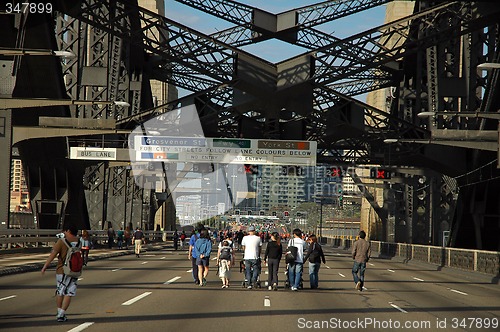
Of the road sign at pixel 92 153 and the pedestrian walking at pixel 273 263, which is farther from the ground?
the road sign at pixel 92 153

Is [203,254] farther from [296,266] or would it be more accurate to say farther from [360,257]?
Answer: [360,257]

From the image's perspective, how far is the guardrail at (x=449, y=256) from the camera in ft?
119

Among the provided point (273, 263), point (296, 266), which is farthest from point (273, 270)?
point (296, 266)

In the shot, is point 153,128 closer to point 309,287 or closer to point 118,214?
point 118,214

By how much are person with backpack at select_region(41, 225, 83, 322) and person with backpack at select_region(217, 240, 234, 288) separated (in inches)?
365

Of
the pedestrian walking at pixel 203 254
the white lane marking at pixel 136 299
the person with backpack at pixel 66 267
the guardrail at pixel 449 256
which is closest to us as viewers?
the person with backpack at pixel 66 267

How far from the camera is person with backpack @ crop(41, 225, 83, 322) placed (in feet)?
49.9

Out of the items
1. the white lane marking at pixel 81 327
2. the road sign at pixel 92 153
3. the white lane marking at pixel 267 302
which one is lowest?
the white lane marking at pixel 267 302

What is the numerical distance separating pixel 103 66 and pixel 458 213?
2392cm

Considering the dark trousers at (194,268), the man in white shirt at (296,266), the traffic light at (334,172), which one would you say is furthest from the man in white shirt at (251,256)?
the traffic light at (334,172)

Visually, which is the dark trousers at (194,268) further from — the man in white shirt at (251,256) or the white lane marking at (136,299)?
the white lane marking at (136,299)

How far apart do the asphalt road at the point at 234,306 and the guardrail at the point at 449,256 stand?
7977mm

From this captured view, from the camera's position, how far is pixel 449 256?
44.7 metres

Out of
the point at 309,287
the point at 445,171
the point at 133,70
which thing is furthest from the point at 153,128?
the point at 309,287
